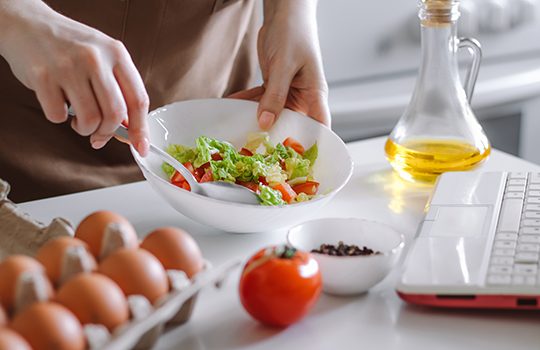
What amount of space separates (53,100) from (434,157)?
58cm

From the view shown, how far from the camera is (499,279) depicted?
34.1 inches

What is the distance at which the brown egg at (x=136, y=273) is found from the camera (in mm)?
728

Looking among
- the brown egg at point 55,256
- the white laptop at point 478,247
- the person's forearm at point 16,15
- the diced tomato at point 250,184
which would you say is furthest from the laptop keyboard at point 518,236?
the person's forearm at point 16,15

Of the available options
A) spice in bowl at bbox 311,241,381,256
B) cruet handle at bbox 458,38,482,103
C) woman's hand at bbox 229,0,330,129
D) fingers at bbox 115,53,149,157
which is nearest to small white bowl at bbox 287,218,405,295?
spice in bowl at bbox 311,241,381,256

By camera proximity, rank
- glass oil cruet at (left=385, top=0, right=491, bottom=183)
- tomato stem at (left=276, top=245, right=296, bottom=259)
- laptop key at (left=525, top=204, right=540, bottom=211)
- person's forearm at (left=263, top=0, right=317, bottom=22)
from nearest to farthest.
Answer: tomato stem at (left=276, top=245, right=296, bottom=259)
laptop key at (left=525, top=204, right=540, bottom=211)
glass oil cruet at (left=385, top=0, right=491, bottom=183)
person's forearm at (left=263, top=0, right=317, bottom=22)

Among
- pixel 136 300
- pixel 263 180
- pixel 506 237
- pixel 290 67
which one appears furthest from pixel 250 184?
pixel 136 300

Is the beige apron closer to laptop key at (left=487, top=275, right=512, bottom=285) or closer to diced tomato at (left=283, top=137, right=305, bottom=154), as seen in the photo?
diced tomato at (left=283, top=137, right=305, bottom=154)

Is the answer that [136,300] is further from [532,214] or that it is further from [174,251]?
[532,214]

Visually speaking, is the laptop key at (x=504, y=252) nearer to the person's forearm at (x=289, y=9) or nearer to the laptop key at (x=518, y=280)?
the laptop key at (x=518, y=280)

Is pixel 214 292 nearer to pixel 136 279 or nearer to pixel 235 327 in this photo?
pixel 235 327

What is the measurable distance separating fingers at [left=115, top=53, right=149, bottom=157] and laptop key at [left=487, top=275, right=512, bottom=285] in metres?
0.43

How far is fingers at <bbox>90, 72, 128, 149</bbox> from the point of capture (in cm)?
94

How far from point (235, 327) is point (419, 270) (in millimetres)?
203

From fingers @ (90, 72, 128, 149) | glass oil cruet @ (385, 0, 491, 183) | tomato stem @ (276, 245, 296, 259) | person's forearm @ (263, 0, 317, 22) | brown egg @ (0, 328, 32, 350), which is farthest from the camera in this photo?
person's forearm @ (263, 0, 317, 22)
